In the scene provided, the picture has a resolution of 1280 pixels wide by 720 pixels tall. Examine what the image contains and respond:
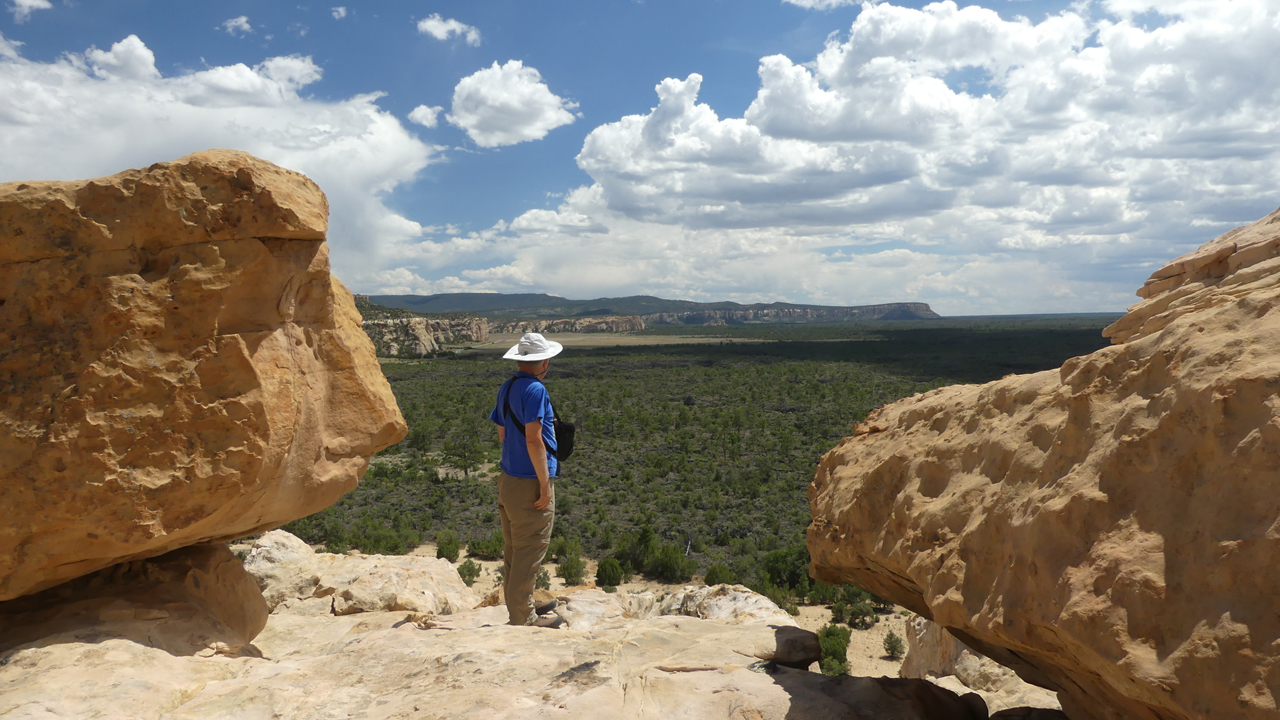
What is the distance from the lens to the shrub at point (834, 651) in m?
7.71

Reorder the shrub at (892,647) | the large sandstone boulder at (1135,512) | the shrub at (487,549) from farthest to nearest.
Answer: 1. the shrub at (487,549)
2. the shrub at (892,647)
3. the large sandstone boulder at (1135,512)

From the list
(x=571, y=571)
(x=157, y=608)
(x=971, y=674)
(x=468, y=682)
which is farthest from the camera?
(x=571, y=571)

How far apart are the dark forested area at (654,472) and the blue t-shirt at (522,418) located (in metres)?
6.92

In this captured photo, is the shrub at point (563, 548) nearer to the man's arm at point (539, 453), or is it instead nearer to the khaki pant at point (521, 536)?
the khaki pant at point (521, 536)

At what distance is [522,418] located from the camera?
525 cm

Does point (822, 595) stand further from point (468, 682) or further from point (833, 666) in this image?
point (468, 682)

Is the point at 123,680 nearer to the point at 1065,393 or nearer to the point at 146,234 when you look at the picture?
the point at 146,234

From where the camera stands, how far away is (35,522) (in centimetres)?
413

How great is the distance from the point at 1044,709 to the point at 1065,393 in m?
2.14

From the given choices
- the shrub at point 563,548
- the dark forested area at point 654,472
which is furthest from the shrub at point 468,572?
the dark forested area at point 654,472

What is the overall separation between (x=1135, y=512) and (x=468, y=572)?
10.6 metres

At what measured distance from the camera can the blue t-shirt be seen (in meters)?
5.17

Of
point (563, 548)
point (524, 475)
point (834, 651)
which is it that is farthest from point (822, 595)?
point (524, 475)

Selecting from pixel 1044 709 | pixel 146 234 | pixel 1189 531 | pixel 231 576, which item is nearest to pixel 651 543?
pixel 231 576
